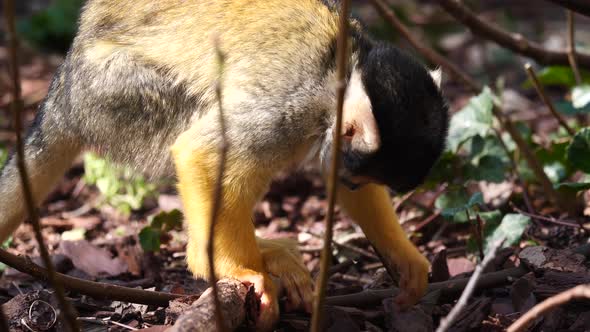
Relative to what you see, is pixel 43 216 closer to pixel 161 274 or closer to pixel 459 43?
pixel 161 274

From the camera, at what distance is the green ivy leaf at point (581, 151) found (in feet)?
12.6

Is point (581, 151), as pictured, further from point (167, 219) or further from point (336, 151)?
point (336, 151)

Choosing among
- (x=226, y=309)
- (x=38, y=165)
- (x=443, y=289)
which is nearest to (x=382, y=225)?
(x=443, y=289)

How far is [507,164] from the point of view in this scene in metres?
4.57

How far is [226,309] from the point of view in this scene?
2.69m

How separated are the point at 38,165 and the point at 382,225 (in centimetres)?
169

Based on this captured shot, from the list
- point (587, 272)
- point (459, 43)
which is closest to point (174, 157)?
point (587, 272)

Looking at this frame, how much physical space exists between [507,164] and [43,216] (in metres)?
2.95

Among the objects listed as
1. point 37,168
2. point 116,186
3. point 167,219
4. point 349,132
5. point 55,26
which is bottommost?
point 116,186

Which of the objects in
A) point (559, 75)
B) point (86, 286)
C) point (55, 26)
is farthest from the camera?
point (55, 26)

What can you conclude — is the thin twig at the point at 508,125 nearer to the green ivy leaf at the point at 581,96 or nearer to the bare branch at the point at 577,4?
the green ivy leaf at the point at 581,96

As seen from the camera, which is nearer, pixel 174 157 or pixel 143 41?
pixel 174 157

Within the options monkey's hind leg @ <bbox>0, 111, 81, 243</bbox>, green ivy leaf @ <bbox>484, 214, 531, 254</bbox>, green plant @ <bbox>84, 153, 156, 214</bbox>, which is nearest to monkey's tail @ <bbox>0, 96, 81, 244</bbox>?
monkey's hind leg @ <bbox>0, 111, 81, 243</bbox>

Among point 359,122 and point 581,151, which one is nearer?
point 359,122
